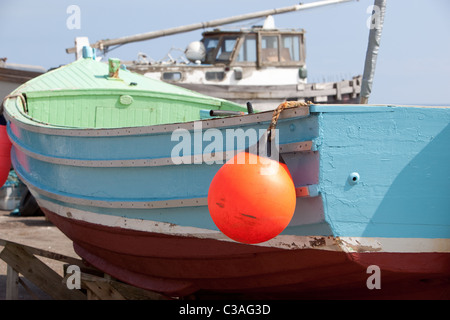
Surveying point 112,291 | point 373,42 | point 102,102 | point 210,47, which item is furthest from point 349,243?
point 210,47

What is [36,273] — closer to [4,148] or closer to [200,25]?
[4,148]

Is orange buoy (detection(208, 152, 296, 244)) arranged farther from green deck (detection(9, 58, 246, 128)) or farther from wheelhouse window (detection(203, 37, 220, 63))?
wheelhouse window (detection(203, 37, 220, 63))

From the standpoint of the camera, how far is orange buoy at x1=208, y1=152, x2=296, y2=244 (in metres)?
3.20

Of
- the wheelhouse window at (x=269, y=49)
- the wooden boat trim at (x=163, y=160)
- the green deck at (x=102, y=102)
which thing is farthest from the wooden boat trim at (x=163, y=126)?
the wheelhouse window at (x=269, y=49)

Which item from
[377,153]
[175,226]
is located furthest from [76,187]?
[377,153]

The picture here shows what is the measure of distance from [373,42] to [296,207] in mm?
1947

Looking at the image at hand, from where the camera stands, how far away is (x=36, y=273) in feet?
18.9

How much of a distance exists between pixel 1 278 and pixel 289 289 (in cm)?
421

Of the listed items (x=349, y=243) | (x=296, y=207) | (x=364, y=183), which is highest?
(x=364, y=183)

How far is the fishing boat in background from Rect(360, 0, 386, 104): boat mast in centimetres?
960

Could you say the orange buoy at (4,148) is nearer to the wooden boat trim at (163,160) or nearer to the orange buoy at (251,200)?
the wooden boat trim at (163,160)

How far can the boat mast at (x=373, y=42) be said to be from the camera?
5.02 metres

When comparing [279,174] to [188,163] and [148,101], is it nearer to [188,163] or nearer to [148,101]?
[188,163]

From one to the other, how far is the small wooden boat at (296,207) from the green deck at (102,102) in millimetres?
1109
